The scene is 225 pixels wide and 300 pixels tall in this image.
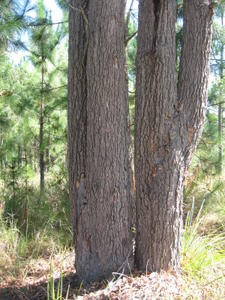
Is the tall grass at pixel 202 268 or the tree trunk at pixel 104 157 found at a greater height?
the tree trunk at pixel 104 157

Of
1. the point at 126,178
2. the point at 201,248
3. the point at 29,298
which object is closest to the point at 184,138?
the point at 126,178

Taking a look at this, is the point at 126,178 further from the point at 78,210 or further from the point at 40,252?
the point at 40,252

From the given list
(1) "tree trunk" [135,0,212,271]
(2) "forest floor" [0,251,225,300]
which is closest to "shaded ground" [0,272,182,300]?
(2) "forest floor" [0,251,225,300]

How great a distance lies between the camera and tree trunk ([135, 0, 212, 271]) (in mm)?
2277

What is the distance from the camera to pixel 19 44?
4.15 metres

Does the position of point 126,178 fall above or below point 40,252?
above

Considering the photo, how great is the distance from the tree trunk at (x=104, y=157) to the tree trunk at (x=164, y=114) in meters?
0.14

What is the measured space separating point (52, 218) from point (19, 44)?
2559 millimetres

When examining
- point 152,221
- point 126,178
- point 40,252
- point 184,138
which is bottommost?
point 40,252

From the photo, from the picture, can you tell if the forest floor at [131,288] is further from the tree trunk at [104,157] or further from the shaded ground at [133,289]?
the tree trunk at [104,157]

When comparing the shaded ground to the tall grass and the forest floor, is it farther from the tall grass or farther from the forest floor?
the tall grass

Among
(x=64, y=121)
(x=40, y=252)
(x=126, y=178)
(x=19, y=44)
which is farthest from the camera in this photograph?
(x=64, y=121)

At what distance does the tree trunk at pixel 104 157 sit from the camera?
92.5 inches

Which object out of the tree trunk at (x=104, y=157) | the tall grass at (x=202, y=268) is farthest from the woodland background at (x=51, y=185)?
the tree trunk at (x=104, y=157)
